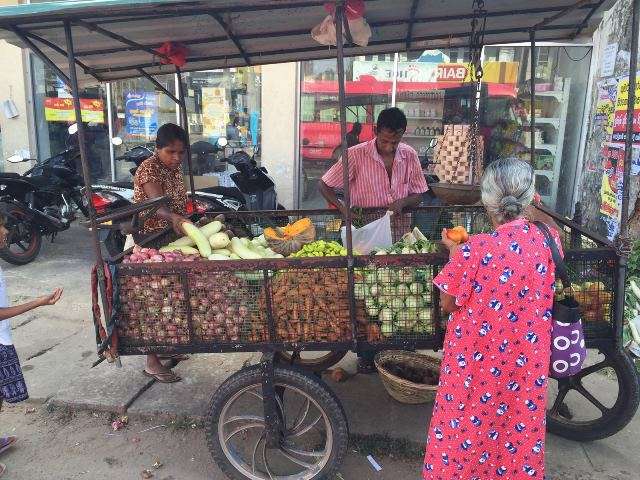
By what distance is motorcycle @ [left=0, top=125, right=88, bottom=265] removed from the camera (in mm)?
5867

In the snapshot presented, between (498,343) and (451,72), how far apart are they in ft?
20.1

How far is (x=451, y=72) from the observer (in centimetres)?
726

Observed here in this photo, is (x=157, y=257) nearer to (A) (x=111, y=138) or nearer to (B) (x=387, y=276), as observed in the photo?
(B) (x=387, y=276)

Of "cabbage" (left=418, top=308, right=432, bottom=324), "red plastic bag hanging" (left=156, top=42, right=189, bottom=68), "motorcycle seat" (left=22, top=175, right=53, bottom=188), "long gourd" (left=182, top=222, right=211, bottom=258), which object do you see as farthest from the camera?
"motorcycle seat" (left=22, top=175, right=53, bottom=188)

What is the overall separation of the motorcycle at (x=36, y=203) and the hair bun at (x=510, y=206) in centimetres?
557

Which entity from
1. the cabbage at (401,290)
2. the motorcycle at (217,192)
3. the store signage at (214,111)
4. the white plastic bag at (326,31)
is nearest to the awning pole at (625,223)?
the cabbage at (401,290)

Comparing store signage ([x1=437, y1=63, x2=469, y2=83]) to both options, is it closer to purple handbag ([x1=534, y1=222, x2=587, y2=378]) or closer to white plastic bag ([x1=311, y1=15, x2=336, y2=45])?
white plastic bag ([x1=311, y1=15, x2=336, y2=45])

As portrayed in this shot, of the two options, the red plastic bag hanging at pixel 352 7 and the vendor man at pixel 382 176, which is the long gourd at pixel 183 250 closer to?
the vendor man at pixel 382 176

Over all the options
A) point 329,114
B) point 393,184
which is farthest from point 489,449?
point 329,114

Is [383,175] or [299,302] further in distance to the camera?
[383,175]

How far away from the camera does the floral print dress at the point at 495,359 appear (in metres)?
1.88

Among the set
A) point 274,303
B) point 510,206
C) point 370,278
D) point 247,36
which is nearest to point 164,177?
point 247,36

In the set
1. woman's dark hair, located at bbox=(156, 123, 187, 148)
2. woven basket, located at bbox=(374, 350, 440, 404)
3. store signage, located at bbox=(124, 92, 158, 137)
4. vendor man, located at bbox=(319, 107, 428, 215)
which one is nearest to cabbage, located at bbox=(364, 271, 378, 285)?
woven basket, located at bbox=(374, 350, 440, 404)

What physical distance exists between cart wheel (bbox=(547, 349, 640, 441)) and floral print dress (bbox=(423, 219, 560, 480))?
2.46ft
